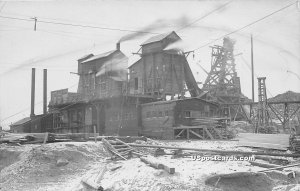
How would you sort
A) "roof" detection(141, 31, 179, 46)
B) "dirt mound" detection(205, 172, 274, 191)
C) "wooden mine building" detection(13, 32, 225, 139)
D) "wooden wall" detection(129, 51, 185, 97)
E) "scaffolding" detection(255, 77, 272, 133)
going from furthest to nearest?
Result: 1. "wooden wall" detection(129, 51, 185, 97)
2. "roof" detection(141, 31, 179, 46)
3. "wooden mine building" detection(13, 32, 225, 139)
4. "scaffolding" detection(255, 77, 272, 133)
5. "dirt mound" detection(205, 172, 274, 191)

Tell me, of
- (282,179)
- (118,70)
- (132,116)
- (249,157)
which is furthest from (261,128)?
(118,70)

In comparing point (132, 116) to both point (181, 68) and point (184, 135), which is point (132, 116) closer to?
point (184, 135)

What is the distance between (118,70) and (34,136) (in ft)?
88.9

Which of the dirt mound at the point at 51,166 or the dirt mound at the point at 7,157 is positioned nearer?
the dirt mound at the point at 51,166

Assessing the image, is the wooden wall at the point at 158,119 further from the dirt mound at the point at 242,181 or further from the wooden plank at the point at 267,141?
the dirt mound at the point at 242,181

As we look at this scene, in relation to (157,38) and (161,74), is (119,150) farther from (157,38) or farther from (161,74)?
(157,38)

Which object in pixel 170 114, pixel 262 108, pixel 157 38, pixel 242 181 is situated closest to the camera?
pixel 242 181

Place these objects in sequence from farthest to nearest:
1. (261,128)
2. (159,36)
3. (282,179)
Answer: (159,36)
(261,128)
(282,179)

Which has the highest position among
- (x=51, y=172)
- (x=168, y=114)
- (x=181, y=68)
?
(x=181, y=68)

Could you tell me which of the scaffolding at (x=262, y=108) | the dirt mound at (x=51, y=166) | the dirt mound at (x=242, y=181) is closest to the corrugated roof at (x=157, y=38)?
the scaffolding at (x=262, y=108)

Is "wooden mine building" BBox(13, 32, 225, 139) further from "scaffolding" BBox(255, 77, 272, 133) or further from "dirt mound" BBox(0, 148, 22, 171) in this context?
"dirt mound" BBox(0, 148, 22, 171)

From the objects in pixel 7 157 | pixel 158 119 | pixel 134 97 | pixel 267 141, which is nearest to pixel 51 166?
pixel 7 157

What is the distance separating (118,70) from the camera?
49375mm

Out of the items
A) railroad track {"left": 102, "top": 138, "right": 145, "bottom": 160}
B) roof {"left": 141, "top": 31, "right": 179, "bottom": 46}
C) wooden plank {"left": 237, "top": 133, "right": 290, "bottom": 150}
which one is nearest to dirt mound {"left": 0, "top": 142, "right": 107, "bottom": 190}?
railroad track {"left": 102, "top": 138, "right": 145, "bottom": 160}
